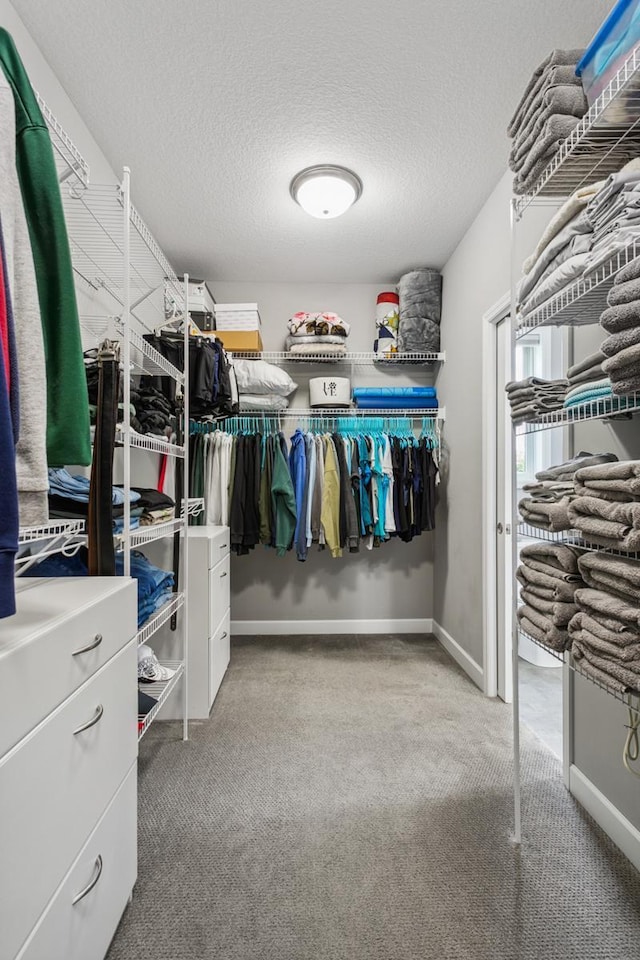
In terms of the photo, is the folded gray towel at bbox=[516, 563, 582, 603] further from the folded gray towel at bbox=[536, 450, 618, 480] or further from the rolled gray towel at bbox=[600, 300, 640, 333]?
the rolled gray towel at bbox=[600, 300, 640, 333]

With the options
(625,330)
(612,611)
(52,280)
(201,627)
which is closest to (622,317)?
(625,330)

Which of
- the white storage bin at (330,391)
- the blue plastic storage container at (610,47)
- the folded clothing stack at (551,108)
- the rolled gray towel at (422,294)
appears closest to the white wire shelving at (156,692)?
the white storage bin at (330,391)

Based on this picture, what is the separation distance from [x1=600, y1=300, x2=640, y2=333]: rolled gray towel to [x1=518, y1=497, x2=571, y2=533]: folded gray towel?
0.50 m

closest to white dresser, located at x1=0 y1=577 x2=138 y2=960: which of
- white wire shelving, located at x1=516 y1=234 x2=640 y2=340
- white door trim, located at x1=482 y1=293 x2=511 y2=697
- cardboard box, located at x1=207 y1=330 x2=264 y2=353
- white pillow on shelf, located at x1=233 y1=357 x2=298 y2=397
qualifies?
white wire shelving, located at x1=516 y1=234 x2=640 y2=340

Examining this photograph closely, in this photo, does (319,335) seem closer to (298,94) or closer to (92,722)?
(298,94)

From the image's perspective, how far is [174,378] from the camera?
224 centimetres

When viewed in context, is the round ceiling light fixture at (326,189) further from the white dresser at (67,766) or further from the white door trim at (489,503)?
the white dresser at (67,766)

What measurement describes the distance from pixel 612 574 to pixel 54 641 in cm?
123

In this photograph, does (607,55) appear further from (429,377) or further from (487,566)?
(429,377)

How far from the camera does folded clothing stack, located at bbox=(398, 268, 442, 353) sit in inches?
136

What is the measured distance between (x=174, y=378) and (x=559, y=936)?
2.28 meters

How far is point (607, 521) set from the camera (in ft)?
3.79

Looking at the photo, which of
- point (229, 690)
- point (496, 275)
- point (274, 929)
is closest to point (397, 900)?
point (274, 929)

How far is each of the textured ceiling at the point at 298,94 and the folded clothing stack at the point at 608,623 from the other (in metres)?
1.79
